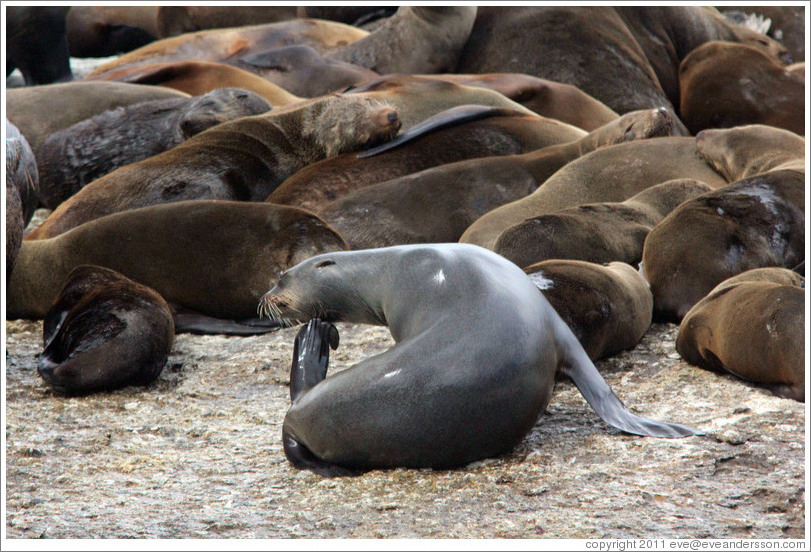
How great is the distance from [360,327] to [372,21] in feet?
22.5

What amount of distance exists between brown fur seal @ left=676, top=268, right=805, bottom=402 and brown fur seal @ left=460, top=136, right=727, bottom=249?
1.46 m

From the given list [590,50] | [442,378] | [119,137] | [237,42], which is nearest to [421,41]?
[590,50]

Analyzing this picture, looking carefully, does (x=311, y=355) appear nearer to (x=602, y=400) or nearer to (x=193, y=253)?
(x=602, y=400)

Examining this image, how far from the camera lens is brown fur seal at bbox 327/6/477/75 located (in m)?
8.95

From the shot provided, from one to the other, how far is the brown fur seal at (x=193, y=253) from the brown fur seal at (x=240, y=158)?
0.71m

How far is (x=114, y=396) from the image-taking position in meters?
4.07

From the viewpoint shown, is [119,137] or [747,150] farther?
[119,137]

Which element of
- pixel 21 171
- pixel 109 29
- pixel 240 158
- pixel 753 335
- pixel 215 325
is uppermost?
pixel 753 335

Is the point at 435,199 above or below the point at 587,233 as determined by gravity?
below

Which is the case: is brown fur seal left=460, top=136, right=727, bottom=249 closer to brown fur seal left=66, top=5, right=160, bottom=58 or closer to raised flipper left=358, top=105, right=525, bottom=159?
raised flipper left=358, top=105, right=525, bottom=159

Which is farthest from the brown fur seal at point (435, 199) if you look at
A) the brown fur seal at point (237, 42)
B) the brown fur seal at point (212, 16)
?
the brown fur seal at point (212, 16)

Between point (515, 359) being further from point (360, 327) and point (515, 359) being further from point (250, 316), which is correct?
point (250, 316)

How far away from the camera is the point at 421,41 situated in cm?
895

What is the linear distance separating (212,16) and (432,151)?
5.98 m
